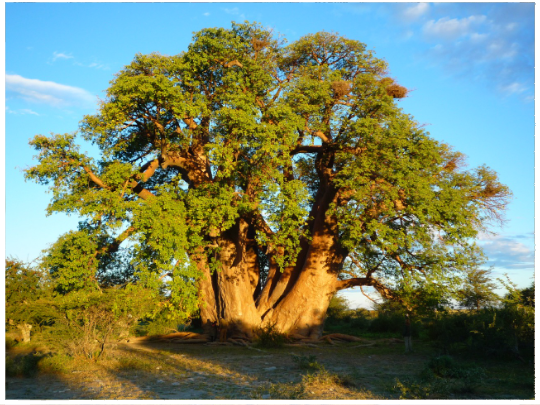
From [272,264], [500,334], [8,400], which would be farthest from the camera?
[272,264]

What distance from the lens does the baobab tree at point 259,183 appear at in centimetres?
1234

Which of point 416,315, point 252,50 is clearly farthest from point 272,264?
point 252,50

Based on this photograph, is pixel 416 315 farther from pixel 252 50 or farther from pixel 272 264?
pixel 252 50

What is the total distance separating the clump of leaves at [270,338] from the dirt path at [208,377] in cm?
144

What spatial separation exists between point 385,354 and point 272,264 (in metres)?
5.22

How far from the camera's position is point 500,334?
10.7 m

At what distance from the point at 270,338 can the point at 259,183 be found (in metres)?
4.72

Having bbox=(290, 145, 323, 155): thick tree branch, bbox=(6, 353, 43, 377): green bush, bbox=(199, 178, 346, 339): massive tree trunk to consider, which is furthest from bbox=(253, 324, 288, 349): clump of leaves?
bbox=(6, 353, 43, 377): green bush

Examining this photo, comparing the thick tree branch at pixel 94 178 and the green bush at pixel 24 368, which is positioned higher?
the thick tree branch at pixel 94 178

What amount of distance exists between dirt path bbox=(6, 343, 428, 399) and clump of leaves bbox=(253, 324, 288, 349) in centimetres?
144

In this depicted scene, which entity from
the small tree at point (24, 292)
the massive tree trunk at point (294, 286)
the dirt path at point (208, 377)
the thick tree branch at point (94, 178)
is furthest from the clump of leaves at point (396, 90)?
the small tree at point (24, 292)

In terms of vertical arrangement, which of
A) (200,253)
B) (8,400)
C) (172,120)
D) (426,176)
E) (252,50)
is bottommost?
(8,400)

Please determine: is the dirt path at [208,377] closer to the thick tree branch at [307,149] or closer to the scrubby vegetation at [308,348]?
the scrubby vegetation at [308,348]

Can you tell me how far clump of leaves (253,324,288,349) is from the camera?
14203 millimetres
